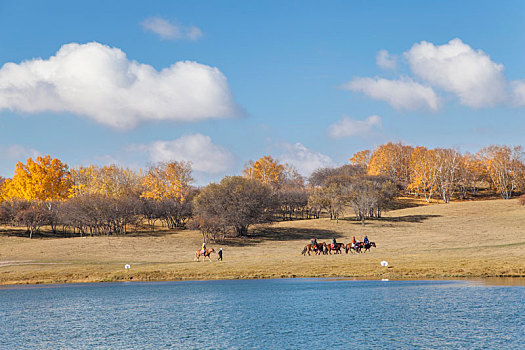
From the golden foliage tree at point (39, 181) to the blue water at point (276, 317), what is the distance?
10000 centimetres

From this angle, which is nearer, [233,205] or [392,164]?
[233,205]

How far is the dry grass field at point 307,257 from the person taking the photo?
170ft

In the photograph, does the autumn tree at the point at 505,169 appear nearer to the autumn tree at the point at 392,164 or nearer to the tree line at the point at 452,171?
the tree line at the point at 452,171

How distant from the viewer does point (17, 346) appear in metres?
25.2

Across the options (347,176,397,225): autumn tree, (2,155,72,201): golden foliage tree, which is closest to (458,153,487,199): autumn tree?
(347,176,397,225): autumn tree

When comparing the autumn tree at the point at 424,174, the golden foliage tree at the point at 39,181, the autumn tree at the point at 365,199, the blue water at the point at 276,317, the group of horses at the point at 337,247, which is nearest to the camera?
the blue water at the point at 276,317

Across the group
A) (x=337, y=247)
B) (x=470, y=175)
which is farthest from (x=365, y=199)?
(x=470, y=175)

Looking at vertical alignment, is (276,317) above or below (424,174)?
below

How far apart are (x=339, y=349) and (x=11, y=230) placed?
10872cm

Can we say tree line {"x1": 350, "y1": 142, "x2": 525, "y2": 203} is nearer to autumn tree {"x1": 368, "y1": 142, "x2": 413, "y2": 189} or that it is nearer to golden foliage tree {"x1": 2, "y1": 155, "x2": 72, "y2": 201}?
autumn tree {"x1": 368, "y1": 142, "x2": 413, "y2": 189}

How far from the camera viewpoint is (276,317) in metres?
30.9

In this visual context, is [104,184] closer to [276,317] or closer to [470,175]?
[470,175]

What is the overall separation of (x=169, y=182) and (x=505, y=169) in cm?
9948

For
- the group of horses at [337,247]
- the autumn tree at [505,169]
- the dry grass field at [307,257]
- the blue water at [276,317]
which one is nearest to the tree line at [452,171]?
the autumn tree at [505,169]
